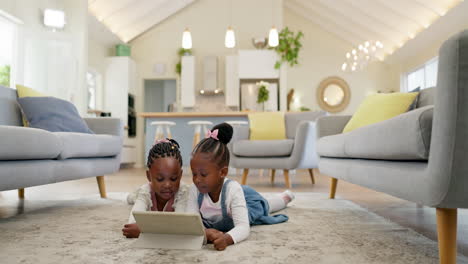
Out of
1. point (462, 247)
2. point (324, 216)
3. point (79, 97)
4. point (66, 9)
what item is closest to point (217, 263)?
point (462, 247)

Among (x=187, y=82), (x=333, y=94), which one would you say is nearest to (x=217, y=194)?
(x=187, y=82)

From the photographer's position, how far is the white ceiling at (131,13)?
6.73m

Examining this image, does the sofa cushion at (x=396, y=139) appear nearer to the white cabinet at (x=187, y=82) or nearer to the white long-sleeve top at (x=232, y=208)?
the white long-sleeve top at (x=232, y=208)

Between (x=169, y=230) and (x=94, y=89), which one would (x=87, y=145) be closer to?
(x=169, y=230)

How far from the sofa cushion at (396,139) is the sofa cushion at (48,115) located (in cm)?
178

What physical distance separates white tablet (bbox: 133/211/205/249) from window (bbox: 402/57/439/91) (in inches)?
237

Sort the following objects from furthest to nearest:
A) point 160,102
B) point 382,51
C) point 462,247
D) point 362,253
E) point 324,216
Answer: point 160,102, point 382,51, point 324,216, point 462,247, point 362,253

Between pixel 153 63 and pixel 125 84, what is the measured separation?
3.67 ft

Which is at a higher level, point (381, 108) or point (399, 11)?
point (399, 11)

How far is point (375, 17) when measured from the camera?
23.0 feet

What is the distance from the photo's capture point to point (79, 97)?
5602mm

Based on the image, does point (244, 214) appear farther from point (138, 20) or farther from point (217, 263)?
point (138, 20)

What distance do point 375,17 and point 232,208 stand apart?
21.4 feet

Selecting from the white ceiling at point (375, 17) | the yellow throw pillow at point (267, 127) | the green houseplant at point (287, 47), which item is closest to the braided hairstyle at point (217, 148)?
the yellow throw pillow at point (267, 127)
